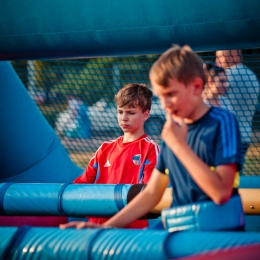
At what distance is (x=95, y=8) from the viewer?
2898mm

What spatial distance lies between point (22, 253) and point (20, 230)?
0.11 m

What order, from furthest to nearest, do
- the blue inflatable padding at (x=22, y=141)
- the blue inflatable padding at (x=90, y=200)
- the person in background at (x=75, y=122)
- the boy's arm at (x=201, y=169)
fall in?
the person in background at (x=75, y=122) < the blue inflatable padding at (x=22, y=141) < the blue inflatable padding at (x=90, y=200) < the boy's arm at (x=201, y=169)

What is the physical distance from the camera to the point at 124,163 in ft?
9.50

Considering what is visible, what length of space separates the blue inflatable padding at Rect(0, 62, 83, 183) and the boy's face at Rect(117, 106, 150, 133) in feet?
3.73

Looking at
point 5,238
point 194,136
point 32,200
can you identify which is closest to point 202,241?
point 194,136

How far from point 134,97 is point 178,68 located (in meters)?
1.32

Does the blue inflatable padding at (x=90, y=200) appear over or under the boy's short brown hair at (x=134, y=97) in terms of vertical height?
under

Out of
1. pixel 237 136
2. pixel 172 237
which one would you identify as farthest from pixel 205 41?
pixel 172 237

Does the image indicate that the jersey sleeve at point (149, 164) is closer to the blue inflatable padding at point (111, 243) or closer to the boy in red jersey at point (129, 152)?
the boy in red jersey at point (129, 152)

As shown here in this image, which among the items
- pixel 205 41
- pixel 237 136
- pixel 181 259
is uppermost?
pixel 205 41

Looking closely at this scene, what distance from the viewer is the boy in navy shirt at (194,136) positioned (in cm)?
158

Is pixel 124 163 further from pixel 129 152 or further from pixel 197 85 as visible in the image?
pixel 197 85

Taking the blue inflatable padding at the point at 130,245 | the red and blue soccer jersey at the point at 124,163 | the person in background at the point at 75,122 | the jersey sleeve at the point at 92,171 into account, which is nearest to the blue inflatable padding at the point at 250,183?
the red and blue soccer jersey at the point at 124,163

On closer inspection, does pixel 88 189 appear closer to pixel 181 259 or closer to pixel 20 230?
pixel 20 230
